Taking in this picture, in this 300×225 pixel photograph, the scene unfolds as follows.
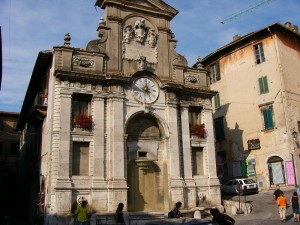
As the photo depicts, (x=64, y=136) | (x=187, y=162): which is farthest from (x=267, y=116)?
(x=64, y=136)

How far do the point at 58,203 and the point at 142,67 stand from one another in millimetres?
9523

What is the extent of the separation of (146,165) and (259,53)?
17326 mm

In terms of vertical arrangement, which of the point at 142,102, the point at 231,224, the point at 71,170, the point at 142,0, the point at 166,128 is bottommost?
the point at 231,224

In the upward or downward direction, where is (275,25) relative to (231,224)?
upward

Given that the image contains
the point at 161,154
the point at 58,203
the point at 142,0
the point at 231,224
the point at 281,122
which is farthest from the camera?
the point at 281,122

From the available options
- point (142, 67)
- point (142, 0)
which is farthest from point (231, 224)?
point (142, 0)

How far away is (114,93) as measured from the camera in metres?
21.2

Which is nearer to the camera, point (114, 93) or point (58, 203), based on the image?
point (58, 203)

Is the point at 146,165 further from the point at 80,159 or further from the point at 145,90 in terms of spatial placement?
the point at 145,90

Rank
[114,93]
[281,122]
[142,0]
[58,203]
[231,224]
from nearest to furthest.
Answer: [231,224], [58,203], [114,93], [142,0], [281,122]

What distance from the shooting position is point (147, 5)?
24.3 meters

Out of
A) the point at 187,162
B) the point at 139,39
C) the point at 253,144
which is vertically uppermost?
the point at 139,39

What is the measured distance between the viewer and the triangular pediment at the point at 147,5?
23016 millimetres

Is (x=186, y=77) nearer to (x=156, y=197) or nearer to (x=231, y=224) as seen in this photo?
(x=156, y=197)
